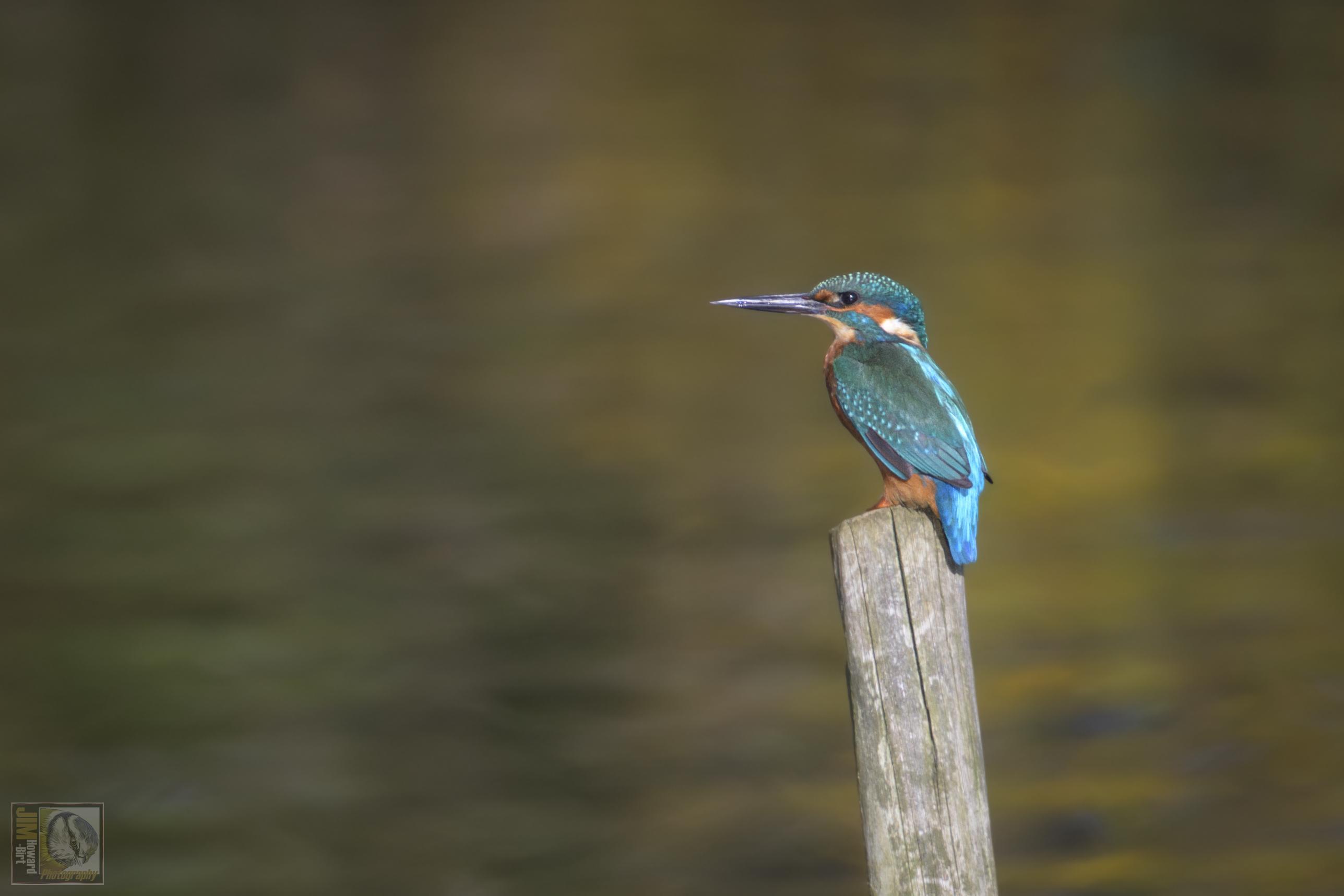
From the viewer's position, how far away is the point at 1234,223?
9242mm

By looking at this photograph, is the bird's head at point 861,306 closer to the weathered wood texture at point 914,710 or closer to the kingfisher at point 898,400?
the kingfisher at point 898,400

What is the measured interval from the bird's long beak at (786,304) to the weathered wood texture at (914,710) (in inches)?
32.6

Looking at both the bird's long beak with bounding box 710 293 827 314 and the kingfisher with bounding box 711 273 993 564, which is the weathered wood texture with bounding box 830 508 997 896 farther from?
the bird's long beak with bounding box 710 293 827 314

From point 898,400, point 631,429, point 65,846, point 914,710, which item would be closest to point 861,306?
point 898,400

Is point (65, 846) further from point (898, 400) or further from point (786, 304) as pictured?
point (898, 400)

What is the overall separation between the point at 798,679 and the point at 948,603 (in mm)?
4211

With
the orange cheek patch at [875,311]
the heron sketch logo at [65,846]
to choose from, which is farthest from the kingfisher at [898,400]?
the heron sketch logo at [65,846]

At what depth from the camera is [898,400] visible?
2326 mm

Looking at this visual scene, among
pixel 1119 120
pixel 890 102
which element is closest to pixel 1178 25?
pixel 1119 120

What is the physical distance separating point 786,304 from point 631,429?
17.7 ft

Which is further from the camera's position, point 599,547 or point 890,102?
point 890,102

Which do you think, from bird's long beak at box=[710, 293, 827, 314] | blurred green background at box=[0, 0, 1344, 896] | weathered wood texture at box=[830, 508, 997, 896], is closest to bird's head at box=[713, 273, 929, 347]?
bird's long beak at box=[710, 293, 827, 314]

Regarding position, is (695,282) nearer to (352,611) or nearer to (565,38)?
(565,38)

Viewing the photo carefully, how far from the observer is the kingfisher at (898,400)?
217cm
